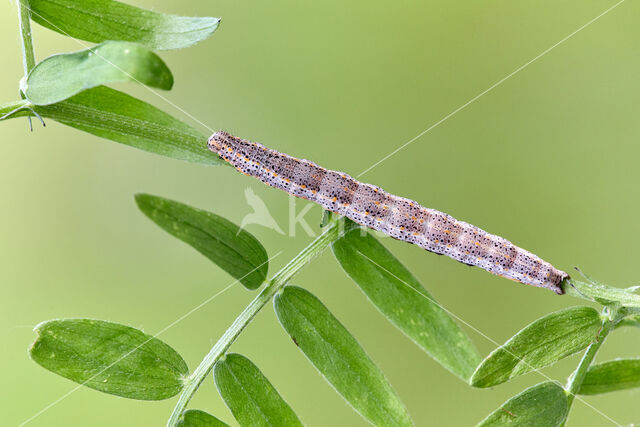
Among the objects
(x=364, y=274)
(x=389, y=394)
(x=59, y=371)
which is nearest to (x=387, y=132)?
(x=364, y=274)

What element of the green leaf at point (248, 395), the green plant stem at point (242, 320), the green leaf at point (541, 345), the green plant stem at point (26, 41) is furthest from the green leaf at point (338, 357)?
the green plant stem at point (26, 41)

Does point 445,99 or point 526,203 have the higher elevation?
point 445,99

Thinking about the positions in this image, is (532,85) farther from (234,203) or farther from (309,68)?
(234,203)

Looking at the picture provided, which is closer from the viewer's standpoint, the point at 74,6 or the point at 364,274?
the point at 74,6

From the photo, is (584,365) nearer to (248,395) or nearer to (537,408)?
(537,408)

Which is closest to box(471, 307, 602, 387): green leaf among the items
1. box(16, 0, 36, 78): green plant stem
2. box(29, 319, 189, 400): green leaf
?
box(29, 319, 189, 400): green leaf

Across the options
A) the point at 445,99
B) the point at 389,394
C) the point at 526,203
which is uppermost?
the point at 445,99

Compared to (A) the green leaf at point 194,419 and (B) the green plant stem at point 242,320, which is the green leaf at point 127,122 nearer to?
(B) the green plant stem at point 242,320
